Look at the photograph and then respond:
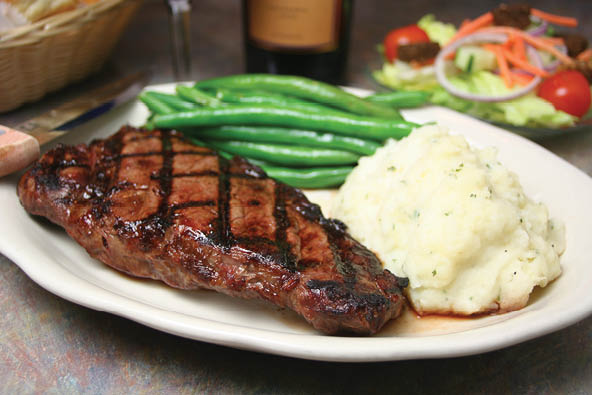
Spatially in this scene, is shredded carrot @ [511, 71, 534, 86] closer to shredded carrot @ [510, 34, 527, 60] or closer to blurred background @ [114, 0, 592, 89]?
shredded carrot @ [510, 34, 527, 60]

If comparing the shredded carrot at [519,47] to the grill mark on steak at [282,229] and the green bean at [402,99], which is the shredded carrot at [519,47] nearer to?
the green bean at [402,99]

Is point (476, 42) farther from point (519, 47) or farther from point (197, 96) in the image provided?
point (197, 96)

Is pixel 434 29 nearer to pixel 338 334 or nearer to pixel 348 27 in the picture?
Result: pixel 348 27

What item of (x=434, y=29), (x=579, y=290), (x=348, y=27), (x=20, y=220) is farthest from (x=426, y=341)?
(x=434, y=29)

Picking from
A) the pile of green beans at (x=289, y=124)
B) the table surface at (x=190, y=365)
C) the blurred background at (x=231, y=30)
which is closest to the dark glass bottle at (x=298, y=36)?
the blurred background at (x=231, y=30)

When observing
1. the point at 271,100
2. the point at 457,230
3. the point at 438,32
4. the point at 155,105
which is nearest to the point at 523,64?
the point at 438,32
